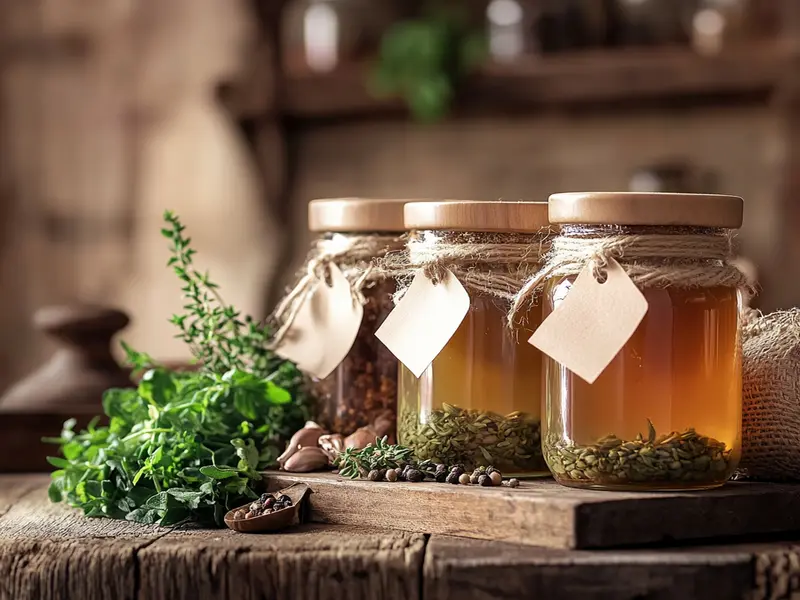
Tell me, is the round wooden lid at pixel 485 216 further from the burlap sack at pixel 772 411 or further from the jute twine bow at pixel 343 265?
the burlap sack at pixel 772 411

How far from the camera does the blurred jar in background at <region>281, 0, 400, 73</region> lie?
2.36m

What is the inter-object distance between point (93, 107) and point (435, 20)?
3.54 feet

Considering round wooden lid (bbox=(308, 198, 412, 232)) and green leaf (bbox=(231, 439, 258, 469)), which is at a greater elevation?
round wooden lid (bbox=(308, 198, 412, 232))

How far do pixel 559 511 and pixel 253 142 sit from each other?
184 cm

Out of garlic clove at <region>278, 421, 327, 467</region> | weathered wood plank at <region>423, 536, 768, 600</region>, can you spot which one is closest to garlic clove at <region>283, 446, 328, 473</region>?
garlic clove at <region>278, 421, 327, 467</region>

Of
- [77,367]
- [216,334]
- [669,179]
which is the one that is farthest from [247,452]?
[669,179]

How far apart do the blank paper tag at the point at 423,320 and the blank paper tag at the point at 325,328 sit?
7cm

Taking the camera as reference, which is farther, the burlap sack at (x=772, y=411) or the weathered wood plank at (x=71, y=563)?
the burlap sack at (x=772, y=411)

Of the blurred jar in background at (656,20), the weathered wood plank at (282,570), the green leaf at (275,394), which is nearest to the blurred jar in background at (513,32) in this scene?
the blurred jar in background at (656,20)

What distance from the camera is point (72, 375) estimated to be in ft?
3.85

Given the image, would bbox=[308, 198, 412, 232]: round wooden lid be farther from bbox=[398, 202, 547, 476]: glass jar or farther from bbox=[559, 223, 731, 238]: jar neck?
bbox=[559, 223, 731, 238]: jar neck

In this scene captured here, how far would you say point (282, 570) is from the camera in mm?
735

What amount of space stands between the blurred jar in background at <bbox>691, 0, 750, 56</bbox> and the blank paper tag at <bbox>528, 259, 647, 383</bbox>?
4.93 ft

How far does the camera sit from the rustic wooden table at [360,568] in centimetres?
70
